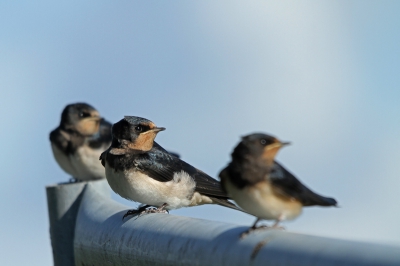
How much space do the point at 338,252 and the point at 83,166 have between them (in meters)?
9.05

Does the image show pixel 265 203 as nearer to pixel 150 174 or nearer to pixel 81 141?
pixel 150 174

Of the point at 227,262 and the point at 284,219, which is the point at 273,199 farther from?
the point at 227,262

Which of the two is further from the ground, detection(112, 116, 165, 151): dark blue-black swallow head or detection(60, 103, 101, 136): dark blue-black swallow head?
detection(112, 116, 165, 151): dark blue-black swallow head

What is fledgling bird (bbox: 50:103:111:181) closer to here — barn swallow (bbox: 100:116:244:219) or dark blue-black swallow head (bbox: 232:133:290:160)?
barn swallow (bbox: 100:116:244:219)

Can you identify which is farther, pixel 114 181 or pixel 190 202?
pixel 190 202

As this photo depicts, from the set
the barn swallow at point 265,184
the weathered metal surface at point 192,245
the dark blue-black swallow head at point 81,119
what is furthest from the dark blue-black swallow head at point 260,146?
the dark blue-black swallow head at point 81,119

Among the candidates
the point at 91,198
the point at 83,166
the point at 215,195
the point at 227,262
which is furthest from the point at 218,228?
the point at 83,166

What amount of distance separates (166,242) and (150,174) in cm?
277

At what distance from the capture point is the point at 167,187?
20.1 feet

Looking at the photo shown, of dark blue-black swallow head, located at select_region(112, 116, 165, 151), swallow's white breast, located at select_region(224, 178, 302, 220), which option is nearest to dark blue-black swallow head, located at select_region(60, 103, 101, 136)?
dark blue-black swallow head, located at select_region(112, 116, 165, 151)

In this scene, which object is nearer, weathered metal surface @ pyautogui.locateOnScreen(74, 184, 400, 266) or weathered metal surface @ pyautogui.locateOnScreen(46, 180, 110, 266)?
weathered metal surface @ pyautogui.locateOnScreen(74, 184, 400, 266)

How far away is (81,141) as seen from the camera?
11188 mm

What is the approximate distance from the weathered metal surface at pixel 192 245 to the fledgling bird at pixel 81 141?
6161 millimetres

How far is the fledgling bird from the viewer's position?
11039mm
